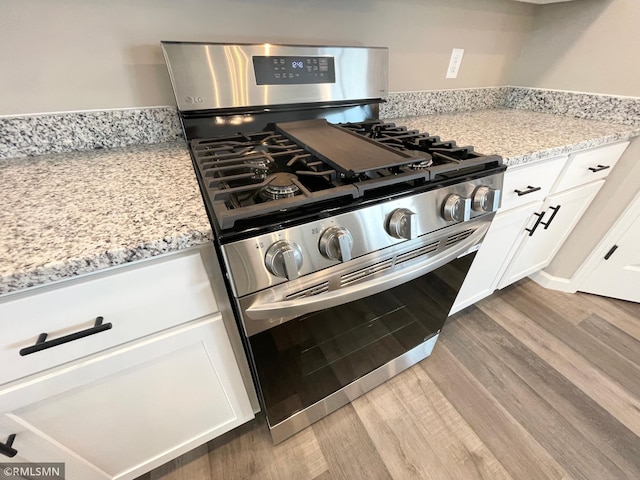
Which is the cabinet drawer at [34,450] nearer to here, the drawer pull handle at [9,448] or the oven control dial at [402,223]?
the drawer pull handle at [9,448]

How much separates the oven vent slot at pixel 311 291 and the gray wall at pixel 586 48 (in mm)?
1624

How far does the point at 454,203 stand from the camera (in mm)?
646

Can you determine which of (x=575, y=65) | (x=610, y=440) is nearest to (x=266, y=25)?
(x=575, y=65)

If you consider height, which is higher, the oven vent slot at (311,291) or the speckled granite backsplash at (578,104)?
the speckled granite backsplash at (578,104)

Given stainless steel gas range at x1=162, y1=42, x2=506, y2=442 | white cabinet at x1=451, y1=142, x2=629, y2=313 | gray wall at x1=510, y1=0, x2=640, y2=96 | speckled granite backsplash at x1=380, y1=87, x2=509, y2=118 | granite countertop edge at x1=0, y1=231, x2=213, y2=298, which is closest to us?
granite countertop edge at x1=0, y1=231, x2=213, y2=298

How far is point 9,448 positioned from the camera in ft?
1.75

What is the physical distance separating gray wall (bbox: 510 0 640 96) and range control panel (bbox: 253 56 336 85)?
4.03ft

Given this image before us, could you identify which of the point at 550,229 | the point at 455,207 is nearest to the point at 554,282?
the point at 550,229

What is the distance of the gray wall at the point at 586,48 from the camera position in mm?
1118

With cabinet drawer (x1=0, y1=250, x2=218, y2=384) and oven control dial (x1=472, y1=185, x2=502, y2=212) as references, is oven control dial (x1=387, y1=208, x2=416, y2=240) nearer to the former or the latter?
oven control dial (x1=472, y1=185, x2=502, y2=212)

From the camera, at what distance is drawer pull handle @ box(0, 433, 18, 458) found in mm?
520

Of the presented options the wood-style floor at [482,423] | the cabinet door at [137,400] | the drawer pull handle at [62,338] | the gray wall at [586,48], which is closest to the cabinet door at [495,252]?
the wood-style floor at [482,423]

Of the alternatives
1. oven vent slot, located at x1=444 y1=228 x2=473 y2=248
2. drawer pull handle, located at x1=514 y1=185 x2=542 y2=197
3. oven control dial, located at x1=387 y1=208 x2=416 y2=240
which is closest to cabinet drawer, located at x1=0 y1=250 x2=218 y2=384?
oven control dial, located at x1=387 y1=208 x2=416 y2=240

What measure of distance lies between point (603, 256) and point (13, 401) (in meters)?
2.32
